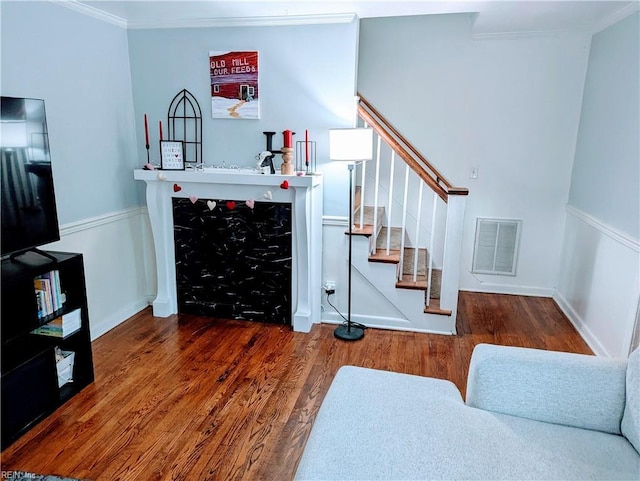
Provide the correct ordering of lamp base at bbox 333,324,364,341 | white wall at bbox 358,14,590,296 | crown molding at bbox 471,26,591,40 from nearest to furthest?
lamp base at bbox 333,324,364,341, crown molding at bbox 471,26,591,40, white wall at bbox 358,14,590,296

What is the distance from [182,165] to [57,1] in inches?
49.3

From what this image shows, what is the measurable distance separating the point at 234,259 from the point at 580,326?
8.99ft

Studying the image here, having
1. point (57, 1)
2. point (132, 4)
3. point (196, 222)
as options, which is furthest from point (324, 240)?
point (57, 1)

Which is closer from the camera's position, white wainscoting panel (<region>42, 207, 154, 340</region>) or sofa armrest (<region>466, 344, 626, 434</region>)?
sofa armrest (<region>466, 344, 626, 434</region>)

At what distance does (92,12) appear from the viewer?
296cm

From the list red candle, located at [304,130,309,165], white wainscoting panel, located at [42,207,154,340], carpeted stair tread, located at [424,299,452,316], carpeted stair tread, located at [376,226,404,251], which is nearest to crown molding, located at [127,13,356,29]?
red candle, located at [304,130,309,165]

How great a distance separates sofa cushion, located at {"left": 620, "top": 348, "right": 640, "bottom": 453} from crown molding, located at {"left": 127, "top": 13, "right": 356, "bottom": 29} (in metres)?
2.59

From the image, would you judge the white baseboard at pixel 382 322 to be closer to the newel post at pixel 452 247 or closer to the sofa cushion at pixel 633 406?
Result: the newel post at pixel 452 247

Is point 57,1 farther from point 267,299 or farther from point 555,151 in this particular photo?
point 555,151

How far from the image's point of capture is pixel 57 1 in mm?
2672

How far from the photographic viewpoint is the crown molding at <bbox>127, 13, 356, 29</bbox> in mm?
→ 3016

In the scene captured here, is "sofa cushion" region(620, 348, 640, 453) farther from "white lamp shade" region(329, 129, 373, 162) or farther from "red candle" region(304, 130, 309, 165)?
"red candle" region(304, 130, 309, 165)

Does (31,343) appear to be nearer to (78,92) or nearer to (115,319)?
(115,319)

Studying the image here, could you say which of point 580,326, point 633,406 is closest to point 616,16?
point 580,326
